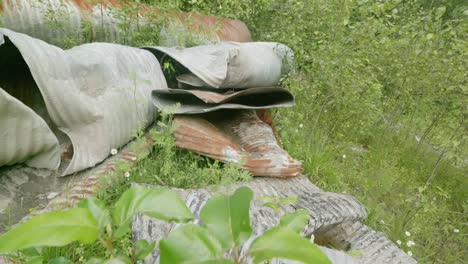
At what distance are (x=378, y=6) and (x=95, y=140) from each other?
2.16 m

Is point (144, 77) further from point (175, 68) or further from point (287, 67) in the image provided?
point (287, 67)

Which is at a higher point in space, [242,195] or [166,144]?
[242,195]

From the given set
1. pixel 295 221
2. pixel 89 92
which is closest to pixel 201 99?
pixel 89 92

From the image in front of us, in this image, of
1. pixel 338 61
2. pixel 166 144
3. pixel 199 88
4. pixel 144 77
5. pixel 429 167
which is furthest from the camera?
pixel 429 167

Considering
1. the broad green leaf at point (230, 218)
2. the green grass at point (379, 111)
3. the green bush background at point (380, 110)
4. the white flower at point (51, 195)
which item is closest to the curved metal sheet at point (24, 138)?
the white flower at point (51, 195)

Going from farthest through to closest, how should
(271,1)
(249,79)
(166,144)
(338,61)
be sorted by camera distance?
(271,1), (338,61), (249,79), (166,144)

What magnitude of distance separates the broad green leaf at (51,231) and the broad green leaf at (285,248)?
7.6 inches

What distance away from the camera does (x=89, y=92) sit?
1.73 m

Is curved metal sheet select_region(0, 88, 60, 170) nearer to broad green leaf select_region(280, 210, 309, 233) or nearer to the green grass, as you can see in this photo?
the green grass

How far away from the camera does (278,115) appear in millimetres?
2809

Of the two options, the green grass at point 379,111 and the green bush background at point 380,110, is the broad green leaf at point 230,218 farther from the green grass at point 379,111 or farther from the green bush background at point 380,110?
the green bush background at point 380,110

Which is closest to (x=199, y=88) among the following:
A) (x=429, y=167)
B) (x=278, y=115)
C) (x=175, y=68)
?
(x=175, y=68)

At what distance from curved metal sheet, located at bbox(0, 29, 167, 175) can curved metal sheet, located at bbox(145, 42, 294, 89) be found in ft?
1.06

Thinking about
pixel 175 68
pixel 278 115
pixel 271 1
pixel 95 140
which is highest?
pixel 271 1
